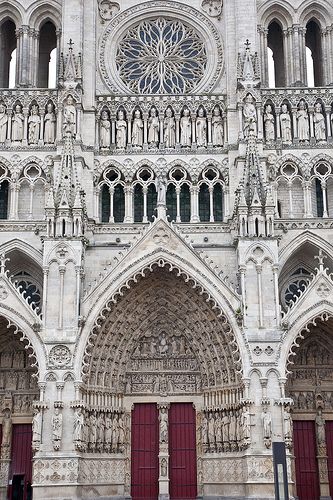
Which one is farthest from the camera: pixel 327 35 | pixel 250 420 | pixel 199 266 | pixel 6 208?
pixel 327 35

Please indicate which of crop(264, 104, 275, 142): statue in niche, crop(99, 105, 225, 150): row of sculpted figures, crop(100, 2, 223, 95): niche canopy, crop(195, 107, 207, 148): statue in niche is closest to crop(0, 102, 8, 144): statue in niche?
crop(99, 105, 225, 150): row of sculpted figures

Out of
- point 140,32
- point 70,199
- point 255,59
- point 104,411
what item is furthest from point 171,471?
point 140,32

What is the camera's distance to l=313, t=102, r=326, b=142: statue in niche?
81.1ft

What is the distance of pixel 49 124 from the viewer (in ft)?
81.9

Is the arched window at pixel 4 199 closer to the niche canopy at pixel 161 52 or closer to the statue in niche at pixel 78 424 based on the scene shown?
the niche canopy at pixel 161 52

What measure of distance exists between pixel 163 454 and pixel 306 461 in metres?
4.57

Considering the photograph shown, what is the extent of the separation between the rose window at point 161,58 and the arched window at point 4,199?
18.9 feet

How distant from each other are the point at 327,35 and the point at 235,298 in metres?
11.0

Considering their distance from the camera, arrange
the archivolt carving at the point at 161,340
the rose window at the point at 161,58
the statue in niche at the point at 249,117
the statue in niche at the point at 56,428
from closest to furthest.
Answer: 1. the statue in niche at the point at 56,428
2. the archivolt carving at the point at 161,340
3. the statue in niche at the point at 249,117
4. the rose window at the point at 161,58

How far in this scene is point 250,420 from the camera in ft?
67.5

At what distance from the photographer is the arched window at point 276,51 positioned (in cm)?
2748

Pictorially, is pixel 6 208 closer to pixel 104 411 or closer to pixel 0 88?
pixel 0 88

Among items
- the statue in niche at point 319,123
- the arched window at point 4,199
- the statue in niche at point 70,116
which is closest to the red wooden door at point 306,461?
the statue in niche at point 319,123

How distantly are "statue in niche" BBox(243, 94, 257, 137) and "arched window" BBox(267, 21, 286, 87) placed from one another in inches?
130
